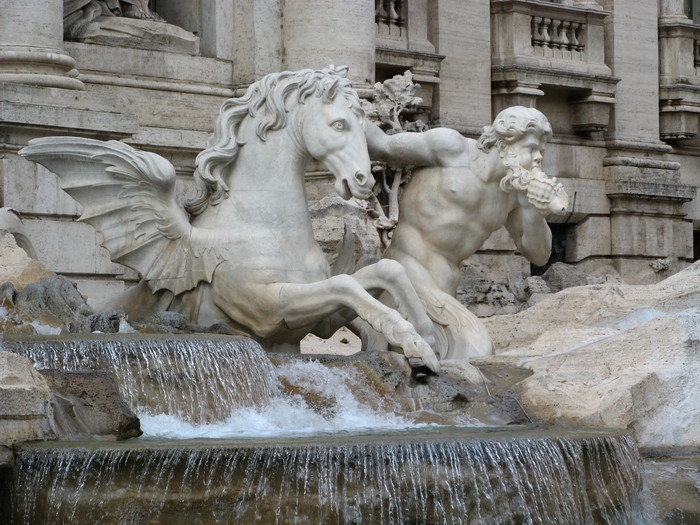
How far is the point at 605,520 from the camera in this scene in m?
8.55

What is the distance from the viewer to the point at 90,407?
8320 mm

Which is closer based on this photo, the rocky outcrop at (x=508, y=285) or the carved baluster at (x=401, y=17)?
the rocky outcrop at (x=508, y=285)

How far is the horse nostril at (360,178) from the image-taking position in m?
10.4

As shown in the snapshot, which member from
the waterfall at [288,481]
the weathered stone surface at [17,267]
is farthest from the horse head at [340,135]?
the waterfall at [288,481]

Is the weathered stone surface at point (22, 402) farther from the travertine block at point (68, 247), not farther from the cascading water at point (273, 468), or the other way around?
the travertine block at point (68, 247)

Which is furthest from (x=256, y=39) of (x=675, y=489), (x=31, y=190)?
(x=675, y=489)

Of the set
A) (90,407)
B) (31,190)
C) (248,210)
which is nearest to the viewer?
(90,407)

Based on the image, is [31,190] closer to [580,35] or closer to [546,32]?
[546,32]

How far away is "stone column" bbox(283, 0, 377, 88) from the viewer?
51.3 feet

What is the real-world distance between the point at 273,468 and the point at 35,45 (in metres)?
6.77

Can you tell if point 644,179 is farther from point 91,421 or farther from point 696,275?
point 91,421

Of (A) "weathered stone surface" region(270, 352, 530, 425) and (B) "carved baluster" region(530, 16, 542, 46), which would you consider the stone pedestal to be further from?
(A) "weathered stone surface" region(270, 352, 530, 425)

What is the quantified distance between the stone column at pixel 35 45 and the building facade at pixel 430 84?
13 mm

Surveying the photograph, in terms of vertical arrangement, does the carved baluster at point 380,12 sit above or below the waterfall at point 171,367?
above
